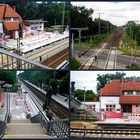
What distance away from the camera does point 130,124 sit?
212 inches

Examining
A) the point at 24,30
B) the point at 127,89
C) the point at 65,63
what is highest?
the point at 24,30

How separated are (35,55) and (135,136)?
1679 mm

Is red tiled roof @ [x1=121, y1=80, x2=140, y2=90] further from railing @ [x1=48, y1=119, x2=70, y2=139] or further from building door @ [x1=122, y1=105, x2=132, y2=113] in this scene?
railing @ [x1=48, y1=119, x2=70, y2=139]

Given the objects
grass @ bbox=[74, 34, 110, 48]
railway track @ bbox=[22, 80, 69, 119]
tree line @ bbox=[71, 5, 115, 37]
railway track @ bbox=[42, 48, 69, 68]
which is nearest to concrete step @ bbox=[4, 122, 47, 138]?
railway track @ bbox=[22, 80, 69, 119]

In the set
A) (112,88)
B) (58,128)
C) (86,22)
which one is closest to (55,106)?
(58,128)

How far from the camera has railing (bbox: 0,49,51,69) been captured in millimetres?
5344

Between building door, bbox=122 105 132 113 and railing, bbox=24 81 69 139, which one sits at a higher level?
building door, bbox=122 105 132 113

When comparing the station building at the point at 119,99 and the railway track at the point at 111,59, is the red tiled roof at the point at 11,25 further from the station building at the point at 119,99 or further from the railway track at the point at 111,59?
the station building at the point at 119,99

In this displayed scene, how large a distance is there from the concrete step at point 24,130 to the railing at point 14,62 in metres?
0.76

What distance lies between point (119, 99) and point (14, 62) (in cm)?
145

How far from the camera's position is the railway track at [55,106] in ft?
17.6

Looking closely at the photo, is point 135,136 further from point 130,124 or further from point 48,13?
point 48,13

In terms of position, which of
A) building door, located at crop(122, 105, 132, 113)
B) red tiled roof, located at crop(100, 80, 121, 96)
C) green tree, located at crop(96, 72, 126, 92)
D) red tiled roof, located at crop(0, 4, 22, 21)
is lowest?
building door, located at crop(122, 105, 132, 113)

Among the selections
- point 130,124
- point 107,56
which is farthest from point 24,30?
point 130,124
